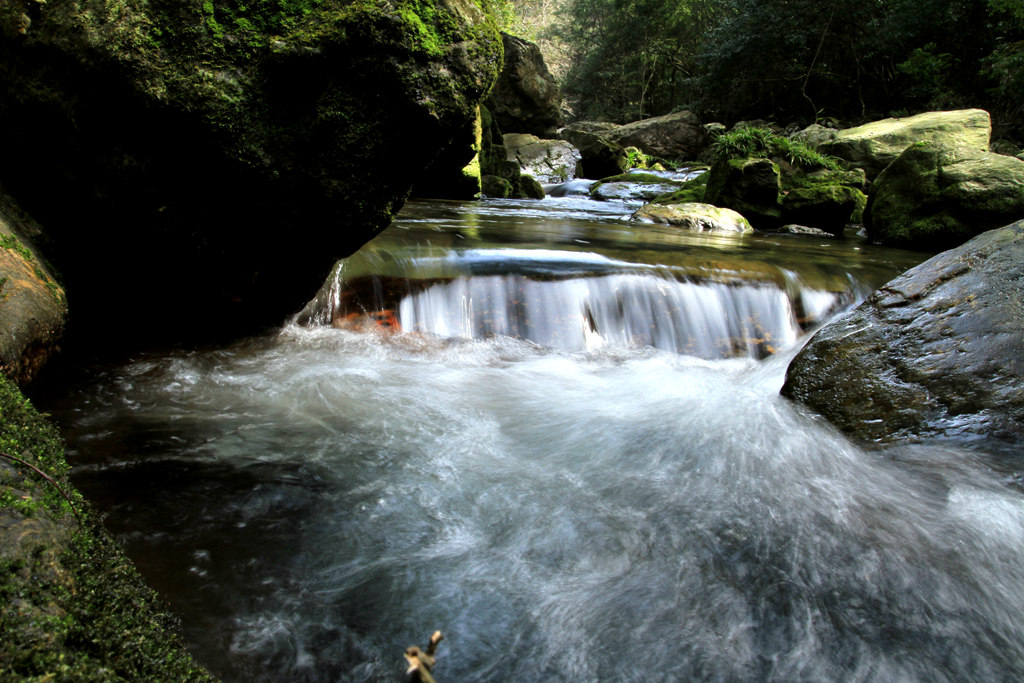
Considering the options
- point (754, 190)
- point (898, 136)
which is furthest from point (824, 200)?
point (898, 136)

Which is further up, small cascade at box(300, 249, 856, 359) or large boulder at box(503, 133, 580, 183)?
large boulder at box(503, 133, 580, 183)

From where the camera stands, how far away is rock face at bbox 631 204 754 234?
11.0 m

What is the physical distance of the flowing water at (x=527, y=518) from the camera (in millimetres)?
1780

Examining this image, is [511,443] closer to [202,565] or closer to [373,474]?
[373,474]

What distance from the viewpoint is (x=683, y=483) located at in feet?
9.12

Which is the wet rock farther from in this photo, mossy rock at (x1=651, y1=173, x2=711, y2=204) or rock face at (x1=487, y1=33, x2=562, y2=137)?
rock face at (x1=487, y1=33, x2=562, y2=137)

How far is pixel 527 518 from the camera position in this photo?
2.42 meters

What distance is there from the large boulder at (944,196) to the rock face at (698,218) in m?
2.30

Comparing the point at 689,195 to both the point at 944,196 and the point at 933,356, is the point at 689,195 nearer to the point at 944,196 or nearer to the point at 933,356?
the point at 944,196

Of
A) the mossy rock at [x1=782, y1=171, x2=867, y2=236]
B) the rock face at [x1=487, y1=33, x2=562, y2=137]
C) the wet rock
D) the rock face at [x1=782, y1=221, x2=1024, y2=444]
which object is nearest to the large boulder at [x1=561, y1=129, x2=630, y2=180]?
the wet rock

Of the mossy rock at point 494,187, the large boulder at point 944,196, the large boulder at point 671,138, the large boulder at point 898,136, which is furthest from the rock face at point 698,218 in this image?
the large boulder at point 671,138

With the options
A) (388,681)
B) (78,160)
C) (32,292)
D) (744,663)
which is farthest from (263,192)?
(744,663)

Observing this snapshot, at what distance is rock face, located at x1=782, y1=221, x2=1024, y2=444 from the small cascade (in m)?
1.65

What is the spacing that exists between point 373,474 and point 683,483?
4.88ft
